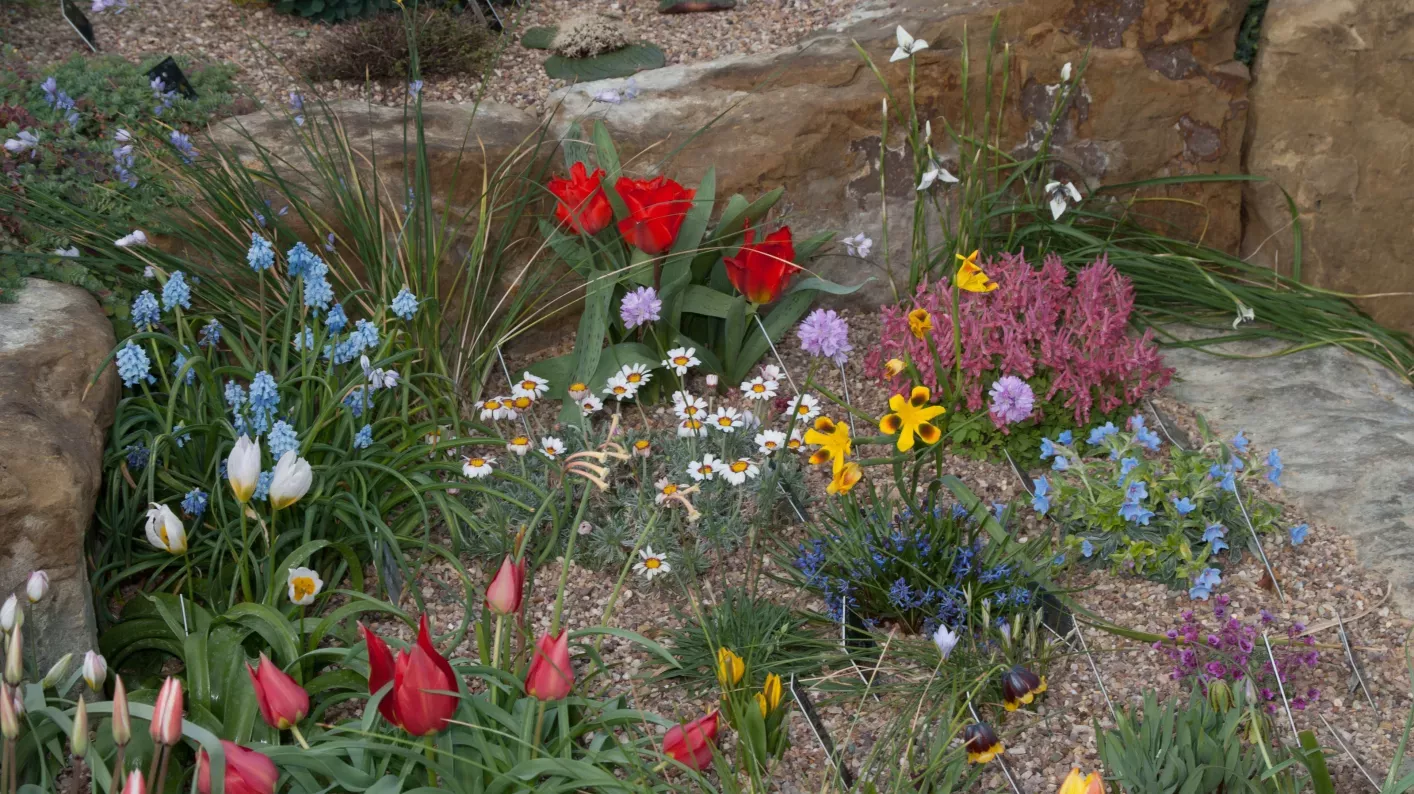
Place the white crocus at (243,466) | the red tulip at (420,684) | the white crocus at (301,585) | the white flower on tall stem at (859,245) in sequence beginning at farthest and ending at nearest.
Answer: the white flower on tall stem at (859,245)
the white crocus at (301,585)
the white crocus at (243,466)
the red tulip at (420,684)

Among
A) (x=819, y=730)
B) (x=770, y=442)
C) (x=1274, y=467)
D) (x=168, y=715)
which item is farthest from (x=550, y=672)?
(x=1274, y=467)

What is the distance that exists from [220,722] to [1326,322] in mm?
3428

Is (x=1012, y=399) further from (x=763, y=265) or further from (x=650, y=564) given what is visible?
(x=650, y=564)

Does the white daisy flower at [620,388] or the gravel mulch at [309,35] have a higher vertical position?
the gravel mulch at [309,35]

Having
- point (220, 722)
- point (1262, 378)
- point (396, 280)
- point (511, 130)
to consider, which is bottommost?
point (1262, 378)

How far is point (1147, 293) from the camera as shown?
3891mm

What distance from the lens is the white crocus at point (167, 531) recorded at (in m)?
2.17

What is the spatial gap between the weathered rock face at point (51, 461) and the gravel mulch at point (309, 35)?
5.02 ft

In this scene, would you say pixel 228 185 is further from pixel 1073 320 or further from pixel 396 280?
pixel 1073 320

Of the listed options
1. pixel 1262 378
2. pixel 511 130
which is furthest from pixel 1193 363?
pixel 511 130

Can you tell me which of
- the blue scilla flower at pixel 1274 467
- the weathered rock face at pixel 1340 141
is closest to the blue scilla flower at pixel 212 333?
the blue scilla flower at pixel 1274 467

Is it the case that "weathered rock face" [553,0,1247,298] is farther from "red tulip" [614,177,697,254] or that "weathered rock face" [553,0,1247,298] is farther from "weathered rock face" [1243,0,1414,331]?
"red tulip" [614,177,697,254]

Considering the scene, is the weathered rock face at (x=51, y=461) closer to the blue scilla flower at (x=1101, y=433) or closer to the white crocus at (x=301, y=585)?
the white crocus at (x=301, y=585)

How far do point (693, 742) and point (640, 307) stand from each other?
1606 millimetres
